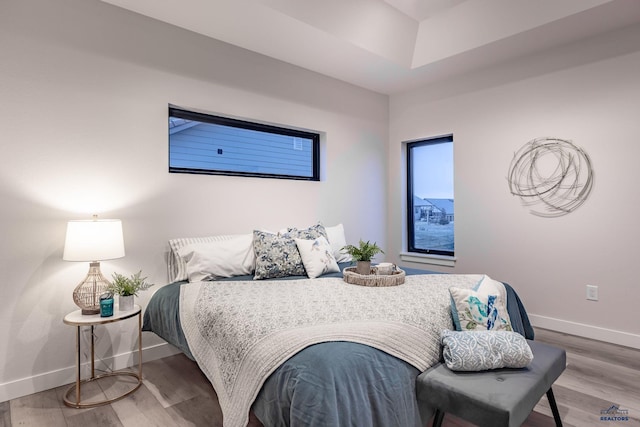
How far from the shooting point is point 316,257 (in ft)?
9.44

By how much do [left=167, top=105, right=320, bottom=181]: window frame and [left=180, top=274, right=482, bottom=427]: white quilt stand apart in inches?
46.1

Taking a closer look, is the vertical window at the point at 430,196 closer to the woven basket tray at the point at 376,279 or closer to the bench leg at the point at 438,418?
the woven basket tray at the point at 376,279

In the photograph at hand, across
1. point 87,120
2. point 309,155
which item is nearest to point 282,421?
point 87,120

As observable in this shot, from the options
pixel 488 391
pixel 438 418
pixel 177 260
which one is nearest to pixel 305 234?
pixel 177 260

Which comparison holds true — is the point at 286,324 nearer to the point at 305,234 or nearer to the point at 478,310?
the point at 478,310

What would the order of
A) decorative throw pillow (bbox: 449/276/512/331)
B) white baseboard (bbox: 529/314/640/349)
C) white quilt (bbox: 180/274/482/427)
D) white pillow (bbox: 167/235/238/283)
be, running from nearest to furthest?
white quilt (bbox: 180/274/482/427)
decorative throw pillow (bbox: 449/276/512/331)
white pillow (bbox: 167/235/238/283)
white baseboard (bbox: 529/314/640/349)

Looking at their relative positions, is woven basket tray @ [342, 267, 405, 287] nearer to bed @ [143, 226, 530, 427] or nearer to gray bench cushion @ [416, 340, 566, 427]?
bed @ [143, 226, 530, 427]

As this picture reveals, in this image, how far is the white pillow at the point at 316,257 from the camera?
9.27 feet

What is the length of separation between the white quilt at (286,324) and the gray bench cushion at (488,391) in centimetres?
11

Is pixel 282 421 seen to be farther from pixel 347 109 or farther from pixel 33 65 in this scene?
pixel 347 109

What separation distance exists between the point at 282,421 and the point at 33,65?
8.35 ft

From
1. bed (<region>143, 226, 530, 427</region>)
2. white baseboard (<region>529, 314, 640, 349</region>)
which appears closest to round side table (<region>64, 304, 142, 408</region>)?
bed (<region>143, 226, 530, 427</region>)

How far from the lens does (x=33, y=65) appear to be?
7.57ft

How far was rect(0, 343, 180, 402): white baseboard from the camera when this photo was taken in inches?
86.9
